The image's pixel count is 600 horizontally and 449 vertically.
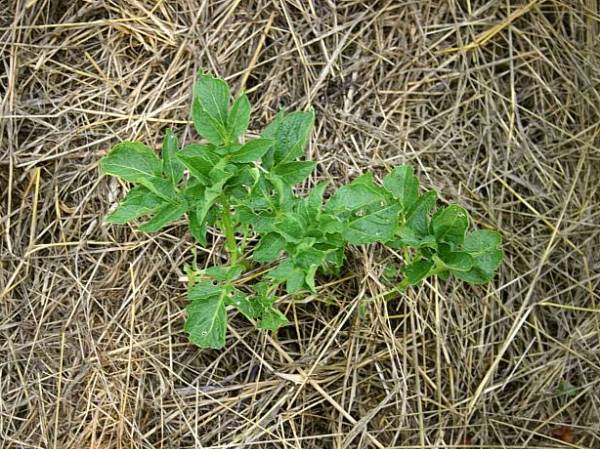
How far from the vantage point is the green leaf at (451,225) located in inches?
62.8

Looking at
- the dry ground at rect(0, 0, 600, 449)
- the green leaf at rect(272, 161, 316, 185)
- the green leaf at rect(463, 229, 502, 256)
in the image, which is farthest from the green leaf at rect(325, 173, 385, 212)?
the dry ground at rect(0, 0, 600, 449)

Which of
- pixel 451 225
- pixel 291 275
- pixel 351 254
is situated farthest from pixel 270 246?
pixel 351 254

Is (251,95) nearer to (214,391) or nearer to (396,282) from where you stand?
(396,282)

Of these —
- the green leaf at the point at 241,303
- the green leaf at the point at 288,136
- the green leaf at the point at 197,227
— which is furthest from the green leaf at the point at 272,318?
the green leaf at the point at 288,136

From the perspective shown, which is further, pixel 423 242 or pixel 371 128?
pixel 371 128

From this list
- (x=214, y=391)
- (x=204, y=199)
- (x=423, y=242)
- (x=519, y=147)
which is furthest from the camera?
(x=519, y=147)

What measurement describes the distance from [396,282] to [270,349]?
0.45m

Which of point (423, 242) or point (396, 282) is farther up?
point (423, 242)

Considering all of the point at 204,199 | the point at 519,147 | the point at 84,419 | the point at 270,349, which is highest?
the point at 204,199

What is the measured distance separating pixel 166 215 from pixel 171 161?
0.13m

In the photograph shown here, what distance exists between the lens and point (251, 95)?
218cm

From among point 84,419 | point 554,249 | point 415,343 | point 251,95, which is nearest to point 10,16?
point 251,95

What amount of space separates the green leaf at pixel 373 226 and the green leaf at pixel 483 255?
10.0 inches

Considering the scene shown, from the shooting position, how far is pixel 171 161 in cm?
156
